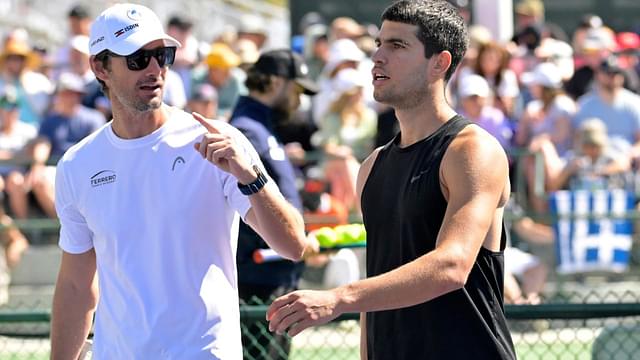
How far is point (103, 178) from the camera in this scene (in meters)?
4.39

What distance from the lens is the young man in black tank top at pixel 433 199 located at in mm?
3746

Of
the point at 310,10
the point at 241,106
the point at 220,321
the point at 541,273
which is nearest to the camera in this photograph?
the point at 220,321

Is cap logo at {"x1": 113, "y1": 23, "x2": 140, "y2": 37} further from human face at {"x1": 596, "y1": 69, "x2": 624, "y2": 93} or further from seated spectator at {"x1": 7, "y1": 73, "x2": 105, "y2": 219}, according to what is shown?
human face at {"x1": 596, "y1": 69, "x2": 624, "y2": 93}

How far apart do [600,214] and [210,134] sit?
23.2 ft

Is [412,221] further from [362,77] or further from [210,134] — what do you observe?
[362,77]

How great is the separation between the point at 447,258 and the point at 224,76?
8.69 meters

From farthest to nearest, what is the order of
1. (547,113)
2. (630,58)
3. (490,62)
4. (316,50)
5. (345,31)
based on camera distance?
(316,50), (630,58), (345,31), (490,62), (547,113)

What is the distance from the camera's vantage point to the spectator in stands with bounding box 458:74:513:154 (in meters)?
11.3

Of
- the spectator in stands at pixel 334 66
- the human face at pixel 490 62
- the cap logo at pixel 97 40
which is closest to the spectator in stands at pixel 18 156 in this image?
the spectator in stands at pixel 334 66

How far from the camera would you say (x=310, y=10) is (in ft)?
53.9

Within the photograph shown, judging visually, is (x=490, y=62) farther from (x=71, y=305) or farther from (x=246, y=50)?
(x=71, y=305)

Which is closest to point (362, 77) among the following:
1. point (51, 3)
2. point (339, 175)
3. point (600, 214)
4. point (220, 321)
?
point (339, 175)

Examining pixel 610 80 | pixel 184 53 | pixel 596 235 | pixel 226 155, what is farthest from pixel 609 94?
pixel 226 155

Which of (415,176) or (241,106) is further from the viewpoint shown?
(241,106)
